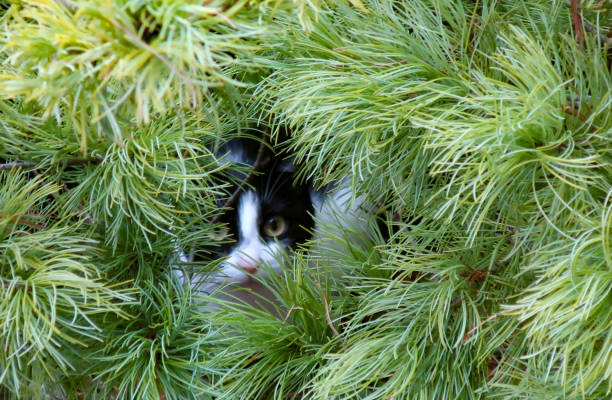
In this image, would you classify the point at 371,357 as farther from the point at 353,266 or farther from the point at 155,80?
the point at 155,80

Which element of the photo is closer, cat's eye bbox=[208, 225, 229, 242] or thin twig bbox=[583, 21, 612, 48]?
thin twig bbox=[583, 21, 612, 48]

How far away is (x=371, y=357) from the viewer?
Result: 1.78 ft

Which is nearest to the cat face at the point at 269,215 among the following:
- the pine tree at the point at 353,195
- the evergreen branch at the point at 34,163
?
the pine tree at the point at 353,195

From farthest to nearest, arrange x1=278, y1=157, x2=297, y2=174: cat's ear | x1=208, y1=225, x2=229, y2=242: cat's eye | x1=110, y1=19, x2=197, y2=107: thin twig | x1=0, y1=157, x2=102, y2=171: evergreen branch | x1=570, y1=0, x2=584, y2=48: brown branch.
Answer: x1=278, y1=157, x2=297, y2=174: cat's ear → x1=208, y1=225, x2=229, y2=242: cat's eye → x1=0, y1=157, x2=102, y2=171: evergreen branch → x1=570, y1=0, x2=584, y2=48: brown branch → x1=110, y1=19, x2=197, y2=107: thin twig

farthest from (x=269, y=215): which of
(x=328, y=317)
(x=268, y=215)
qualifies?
(x=328, y=317)

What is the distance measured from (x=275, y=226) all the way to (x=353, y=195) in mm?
376

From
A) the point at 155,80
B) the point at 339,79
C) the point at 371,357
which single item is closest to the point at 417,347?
the point at 371,357

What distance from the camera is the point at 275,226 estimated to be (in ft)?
3.05

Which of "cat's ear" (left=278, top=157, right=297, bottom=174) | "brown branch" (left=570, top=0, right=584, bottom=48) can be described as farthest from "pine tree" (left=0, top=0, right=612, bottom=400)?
"cat's ear" (left=278, top=157, right=297, bottom=174)

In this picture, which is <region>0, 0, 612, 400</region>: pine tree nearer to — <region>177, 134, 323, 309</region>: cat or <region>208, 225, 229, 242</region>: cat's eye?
<region>208, 225, 229, 242</region>: cat's eye

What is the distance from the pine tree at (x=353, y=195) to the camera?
0.38 metres

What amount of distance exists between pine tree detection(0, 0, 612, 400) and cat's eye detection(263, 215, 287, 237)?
0.80 ft

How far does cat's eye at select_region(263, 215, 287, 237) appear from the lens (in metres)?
0.92

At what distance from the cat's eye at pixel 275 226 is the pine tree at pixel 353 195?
0.80ft
